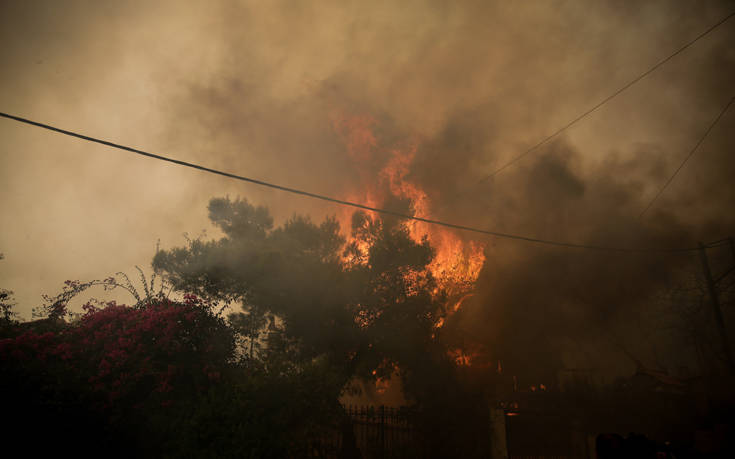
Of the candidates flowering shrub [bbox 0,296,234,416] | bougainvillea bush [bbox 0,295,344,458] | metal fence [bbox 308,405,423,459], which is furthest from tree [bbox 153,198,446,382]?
bougainvillea bush [bbox 0,295,344,458]

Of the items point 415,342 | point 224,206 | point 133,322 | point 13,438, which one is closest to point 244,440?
point 13,438

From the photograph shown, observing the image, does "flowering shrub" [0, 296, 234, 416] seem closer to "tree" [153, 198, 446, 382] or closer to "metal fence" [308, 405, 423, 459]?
"tree" [153, 198, 446, 382]

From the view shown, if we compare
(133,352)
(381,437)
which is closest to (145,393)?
(133,352)

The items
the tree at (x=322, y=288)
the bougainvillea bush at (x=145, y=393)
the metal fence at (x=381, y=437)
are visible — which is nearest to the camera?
the bougainvillea bush at (x=145, y=393)

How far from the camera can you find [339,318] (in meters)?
17.1

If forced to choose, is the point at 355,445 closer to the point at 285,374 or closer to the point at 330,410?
the point at 330,410

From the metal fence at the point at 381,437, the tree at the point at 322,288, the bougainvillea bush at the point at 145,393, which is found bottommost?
the metal fence at the point at 381,437

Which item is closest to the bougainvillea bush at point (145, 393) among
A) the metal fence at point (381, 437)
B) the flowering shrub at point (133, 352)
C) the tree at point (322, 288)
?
the flowering shrub at point (133, 352)

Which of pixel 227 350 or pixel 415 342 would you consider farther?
pixel 415 342

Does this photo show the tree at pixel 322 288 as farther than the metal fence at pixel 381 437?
Yes

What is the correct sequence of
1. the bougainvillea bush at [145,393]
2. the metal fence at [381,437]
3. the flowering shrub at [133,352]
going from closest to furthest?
the bougainvillea bush at [145,393] → the flowering shrub at [133,352] → the metal fence at [381,437]

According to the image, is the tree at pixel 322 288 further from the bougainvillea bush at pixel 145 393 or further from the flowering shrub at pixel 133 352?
the bougainvillea bush at pixel 145 393

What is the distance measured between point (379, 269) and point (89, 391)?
11.8 metres

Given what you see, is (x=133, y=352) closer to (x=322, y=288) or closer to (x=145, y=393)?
(x=145, y=393)
